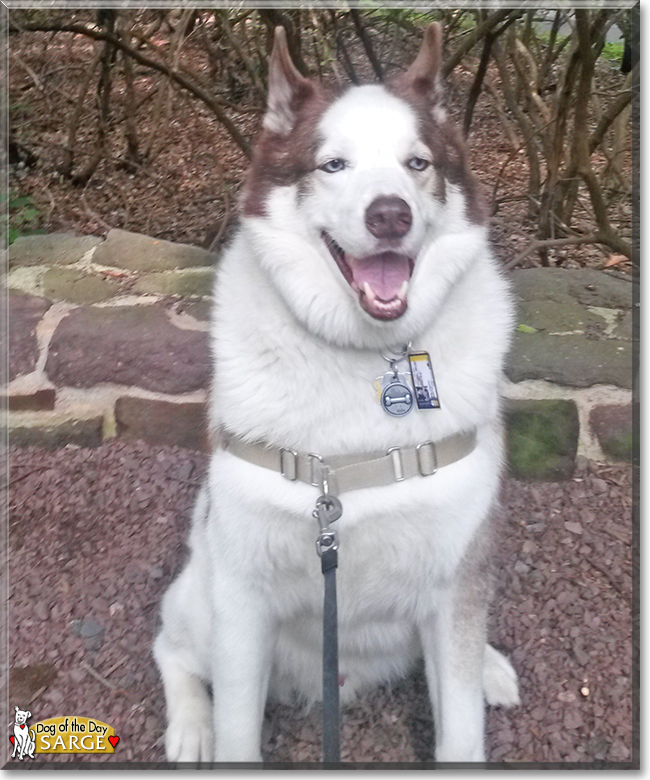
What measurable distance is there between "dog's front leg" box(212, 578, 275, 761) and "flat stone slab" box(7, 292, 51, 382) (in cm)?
139

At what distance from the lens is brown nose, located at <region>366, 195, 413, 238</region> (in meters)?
1.21

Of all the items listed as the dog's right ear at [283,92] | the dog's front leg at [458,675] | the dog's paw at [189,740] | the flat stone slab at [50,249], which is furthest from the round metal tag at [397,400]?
the flat stone slab at [50,249]

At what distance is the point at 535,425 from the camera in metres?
2.25

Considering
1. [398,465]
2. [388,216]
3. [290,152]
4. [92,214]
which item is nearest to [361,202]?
[388,216]

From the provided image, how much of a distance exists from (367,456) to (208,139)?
189 centimetres

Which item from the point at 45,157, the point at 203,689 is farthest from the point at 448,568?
the point at 45,157

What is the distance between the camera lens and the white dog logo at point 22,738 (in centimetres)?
149

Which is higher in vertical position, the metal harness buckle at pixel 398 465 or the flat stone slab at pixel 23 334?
the flat stone slab at pixel 23 334

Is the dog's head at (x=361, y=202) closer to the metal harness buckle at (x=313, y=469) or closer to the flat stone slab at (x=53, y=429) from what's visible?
the metal harness buckle at (x=313, y=469)

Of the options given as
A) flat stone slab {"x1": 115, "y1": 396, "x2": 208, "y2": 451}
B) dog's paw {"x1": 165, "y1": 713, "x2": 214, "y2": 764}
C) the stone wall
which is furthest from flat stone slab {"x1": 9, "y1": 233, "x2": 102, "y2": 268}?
dog's paw {"x1": 165, "y1": 713, "x2": 214, "y2": 764}

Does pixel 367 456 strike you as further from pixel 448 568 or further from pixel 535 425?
pixel 535 425

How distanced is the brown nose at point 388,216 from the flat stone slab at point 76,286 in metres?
1.59

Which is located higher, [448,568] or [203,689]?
[448,568]

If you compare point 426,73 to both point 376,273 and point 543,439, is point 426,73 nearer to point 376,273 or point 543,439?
point 376,273
